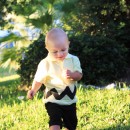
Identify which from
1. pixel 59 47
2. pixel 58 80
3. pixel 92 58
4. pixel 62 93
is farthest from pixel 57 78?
pixel 92 58

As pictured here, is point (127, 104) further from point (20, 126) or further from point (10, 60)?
point (10, 60)

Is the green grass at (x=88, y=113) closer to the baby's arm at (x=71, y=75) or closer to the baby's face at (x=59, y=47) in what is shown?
the baby's arm at (x=71, y=75)

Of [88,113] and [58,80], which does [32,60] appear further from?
[58,80]

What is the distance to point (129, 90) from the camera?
700 centimetres

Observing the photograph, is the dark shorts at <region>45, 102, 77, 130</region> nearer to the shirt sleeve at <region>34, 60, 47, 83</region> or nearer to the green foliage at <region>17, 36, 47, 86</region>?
the shirt sleeve at <region>34, 60, 47, 83</region>

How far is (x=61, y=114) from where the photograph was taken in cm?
452

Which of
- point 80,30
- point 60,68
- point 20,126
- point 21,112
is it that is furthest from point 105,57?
point 60,68

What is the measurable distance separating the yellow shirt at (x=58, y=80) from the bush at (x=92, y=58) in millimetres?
5324

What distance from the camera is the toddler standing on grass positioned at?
4.37m

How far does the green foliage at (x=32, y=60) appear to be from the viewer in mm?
9945

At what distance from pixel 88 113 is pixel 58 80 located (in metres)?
1.59

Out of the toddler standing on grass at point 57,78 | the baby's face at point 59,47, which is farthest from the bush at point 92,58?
the baby's face at point 59,47

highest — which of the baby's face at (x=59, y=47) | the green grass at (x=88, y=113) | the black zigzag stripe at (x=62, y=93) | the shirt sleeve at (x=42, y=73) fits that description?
the baby's face at (x=59, y=47)

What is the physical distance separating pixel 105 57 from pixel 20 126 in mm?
4734
